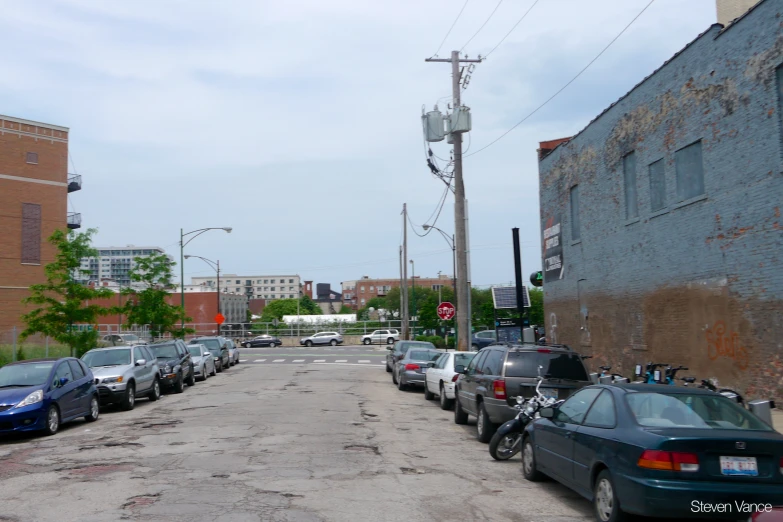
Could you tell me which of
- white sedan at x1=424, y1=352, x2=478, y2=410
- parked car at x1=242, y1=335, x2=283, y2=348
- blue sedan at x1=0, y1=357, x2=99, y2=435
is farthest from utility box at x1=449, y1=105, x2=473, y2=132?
parked car at x1=242, y1=335, x2=283, y2=348

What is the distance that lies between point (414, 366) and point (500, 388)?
38.2 ft

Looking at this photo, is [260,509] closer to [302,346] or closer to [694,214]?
[694,214]

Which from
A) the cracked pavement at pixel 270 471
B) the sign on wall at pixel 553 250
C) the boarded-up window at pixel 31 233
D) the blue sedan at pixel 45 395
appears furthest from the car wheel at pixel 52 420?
the boarded-up window at pixel 31 233

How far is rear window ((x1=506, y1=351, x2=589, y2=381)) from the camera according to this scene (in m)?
12.3

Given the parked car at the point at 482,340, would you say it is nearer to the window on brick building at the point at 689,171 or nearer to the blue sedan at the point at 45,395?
the window on brick building at the point at 689,171

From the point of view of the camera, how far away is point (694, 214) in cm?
1691

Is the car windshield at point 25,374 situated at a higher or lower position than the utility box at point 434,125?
lower

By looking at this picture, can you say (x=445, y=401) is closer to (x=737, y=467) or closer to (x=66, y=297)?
(x=737, y=467)

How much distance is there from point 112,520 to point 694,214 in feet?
45.9

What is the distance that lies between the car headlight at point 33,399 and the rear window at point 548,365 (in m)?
9.15

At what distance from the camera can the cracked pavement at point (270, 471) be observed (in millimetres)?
8023

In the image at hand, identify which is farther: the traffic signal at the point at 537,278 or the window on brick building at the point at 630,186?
the traffic signal at the point at 537,278

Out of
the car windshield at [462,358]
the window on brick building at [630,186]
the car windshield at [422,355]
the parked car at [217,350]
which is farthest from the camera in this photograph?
the parked car at [217,350]

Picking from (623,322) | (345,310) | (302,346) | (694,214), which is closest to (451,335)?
(302,346)
